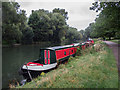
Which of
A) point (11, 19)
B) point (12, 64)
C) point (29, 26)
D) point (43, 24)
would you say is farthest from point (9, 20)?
point (43, 24)

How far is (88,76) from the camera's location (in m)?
4.65

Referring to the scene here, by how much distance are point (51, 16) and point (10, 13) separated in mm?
21954

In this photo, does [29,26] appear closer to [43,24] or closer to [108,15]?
[43,24]

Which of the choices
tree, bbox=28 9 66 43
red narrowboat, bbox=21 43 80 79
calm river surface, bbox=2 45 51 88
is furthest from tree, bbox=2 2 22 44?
red narrowboat, bbox=21 43 80 79

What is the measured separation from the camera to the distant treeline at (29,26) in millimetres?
24203

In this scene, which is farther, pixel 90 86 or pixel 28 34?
pixel 28 34

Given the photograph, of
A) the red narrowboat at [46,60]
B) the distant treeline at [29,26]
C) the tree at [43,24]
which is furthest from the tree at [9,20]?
the red narrowboat at [46,60]

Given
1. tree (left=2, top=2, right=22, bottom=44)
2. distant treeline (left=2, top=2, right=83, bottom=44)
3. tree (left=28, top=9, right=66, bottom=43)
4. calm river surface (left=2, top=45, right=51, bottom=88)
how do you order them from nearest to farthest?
calm river surface (left=2, top=45, right=51, bottom=88) < tree (left=2, top=2, right=22, bottom=44) < distant treeline (left=2, top=2, right=83, bottom=44) < tree (left=28, top=9, right=66, bottom=43)

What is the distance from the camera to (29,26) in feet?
131

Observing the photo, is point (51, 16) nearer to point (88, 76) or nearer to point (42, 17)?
point (42, 17)

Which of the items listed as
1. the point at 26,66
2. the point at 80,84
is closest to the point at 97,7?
the point at 80,84

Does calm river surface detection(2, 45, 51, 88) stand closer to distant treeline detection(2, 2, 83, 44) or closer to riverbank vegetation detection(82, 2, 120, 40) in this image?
riverbank vegetation detection(82, 2, 120, 40)

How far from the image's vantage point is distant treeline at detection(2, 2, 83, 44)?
2420cm

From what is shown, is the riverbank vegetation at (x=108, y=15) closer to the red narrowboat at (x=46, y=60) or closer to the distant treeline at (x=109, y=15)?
the distant treeline at (x=109, y=15)
